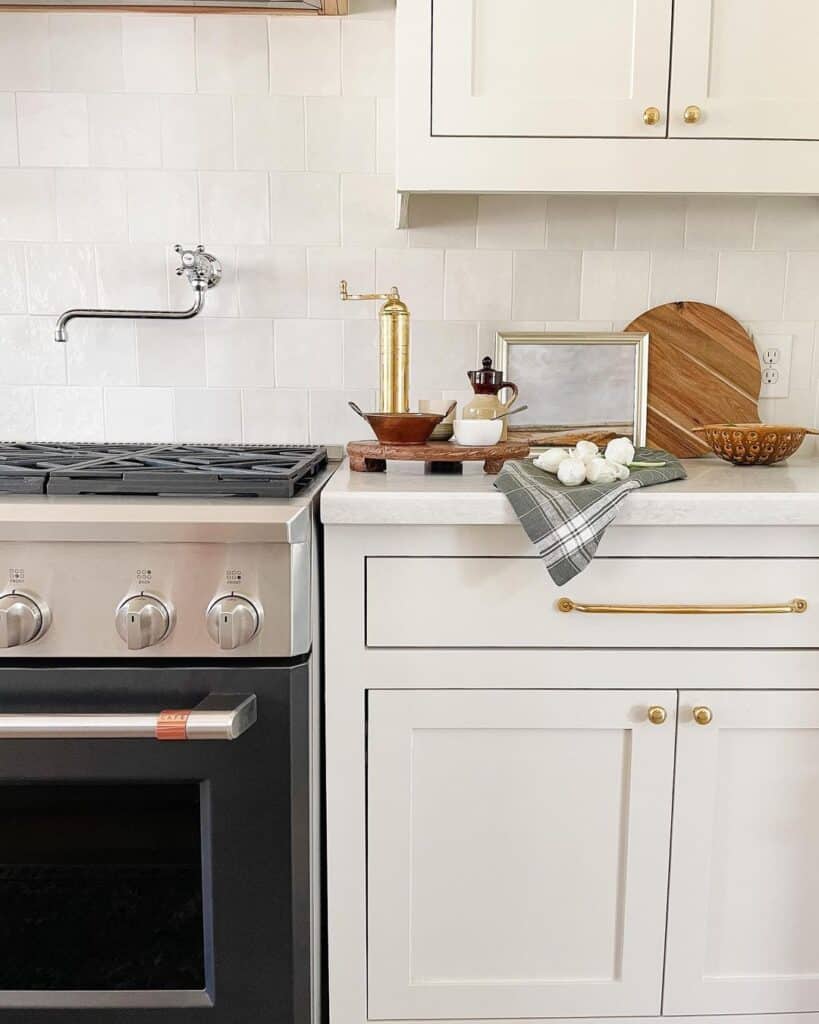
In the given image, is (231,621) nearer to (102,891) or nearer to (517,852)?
(102,891)

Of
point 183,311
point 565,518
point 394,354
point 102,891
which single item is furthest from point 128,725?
point 183,311

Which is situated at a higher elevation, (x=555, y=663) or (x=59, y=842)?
(x=555, y=663)

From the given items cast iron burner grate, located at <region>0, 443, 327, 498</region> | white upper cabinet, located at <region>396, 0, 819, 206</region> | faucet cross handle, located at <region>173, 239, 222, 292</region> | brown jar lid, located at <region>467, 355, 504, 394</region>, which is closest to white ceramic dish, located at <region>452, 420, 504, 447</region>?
brown jar lid, located at <region>467, 355, 504, 394</region>

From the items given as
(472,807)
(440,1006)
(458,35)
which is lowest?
(440,1006)

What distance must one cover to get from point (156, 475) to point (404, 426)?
0.40 metres

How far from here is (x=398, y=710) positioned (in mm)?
1074

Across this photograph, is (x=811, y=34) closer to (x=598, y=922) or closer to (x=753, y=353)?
(x=753, y=353)

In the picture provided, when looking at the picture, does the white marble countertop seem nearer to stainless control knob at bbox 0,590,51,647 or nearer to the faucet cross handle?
stainless control knob at bbox 0,590,51,647

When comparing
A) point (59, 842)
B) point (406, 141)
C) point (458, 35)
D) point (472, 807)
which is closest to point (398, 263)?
point (406, 141)

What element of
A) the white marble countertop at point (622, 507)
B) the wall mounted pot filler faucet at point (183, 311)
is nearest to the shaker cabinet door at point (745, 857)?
the white marble countertop at point (622, 507)

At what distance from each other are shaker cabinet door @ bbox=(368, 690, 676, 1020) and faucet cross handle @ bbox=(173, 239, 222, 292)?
883 mm

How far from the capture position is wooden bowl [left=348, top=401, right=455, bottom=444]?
4.12 ft

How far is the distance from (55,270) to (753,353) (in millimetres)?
1376

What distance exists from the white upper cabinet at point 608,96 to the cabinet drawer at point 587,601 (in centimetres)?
63
